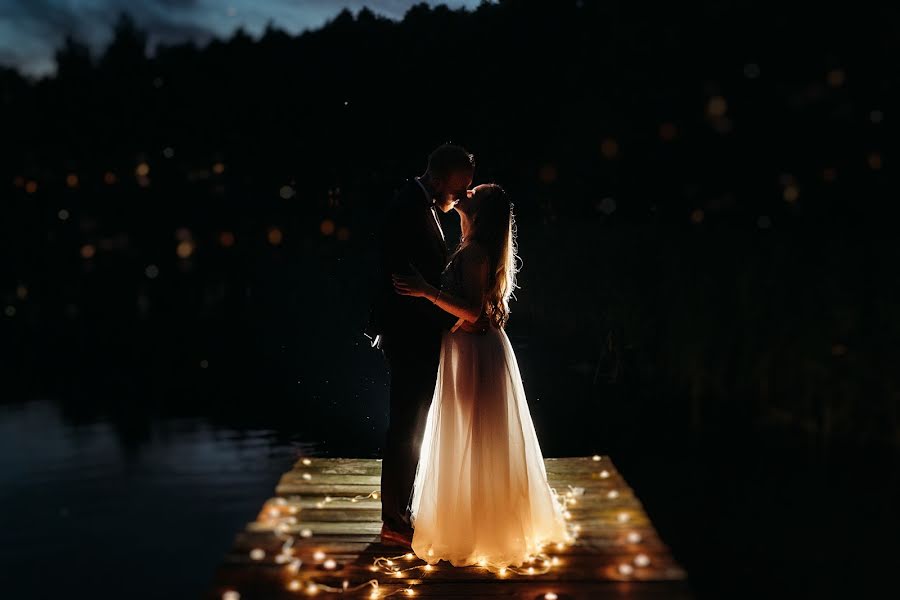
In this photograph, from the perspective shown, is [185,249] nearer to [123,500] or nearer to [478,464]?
[123,500]

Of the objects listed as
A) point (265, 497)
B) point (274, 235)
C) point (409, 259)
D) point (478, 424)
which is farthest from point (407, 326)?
point (274, 235)

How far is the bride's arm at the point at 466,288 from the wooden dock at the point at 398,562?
140 cm

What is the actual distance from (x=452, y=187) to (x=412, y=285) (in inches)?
23.1

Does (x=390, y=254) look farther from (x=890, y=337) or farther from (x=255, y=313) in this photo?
(x=255, y=313)

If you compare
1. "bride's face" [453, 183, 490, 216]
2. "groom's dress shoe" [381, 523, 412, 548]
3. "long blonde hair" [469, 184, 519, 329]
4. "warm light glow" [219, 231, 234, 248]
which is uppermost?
"warm light glow" [219, 231, 234, 248]

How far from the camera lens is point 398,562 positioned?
5.24 meters

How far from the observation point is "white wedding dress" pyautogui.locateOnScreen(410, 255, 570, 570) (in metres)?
5.15

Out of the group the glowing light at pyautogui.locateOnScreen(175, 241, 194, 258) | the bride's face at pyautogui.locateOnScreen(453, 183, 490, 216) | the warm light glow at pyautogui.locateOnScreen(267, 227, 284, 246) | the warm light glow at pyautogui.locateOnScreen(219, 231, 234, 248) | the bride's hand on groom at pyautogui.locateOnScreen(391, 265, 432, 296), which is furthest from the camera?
the warm light glow at pyautogui.locateOnScreen(219, 231, 234, 248)

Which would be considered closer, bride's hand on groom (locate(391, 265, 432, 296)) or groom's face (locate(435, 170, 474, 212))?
bride's hand on groom (locate(391, 265, 432, 296))

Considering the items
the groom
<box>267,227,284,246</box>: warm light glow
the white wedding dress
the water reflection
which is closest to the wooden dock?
the white wedding dress

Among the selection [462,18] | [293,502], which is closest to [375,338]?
[293,502]

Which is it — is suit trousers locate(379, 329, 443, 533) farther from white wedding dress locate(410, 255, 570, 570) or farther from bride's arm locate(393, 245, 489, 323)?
bride's arm locate(393, 245, 489, 323)

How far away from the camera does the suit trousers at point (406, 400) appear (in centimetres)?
531

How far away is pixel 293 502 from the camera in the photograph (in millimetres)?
6543
